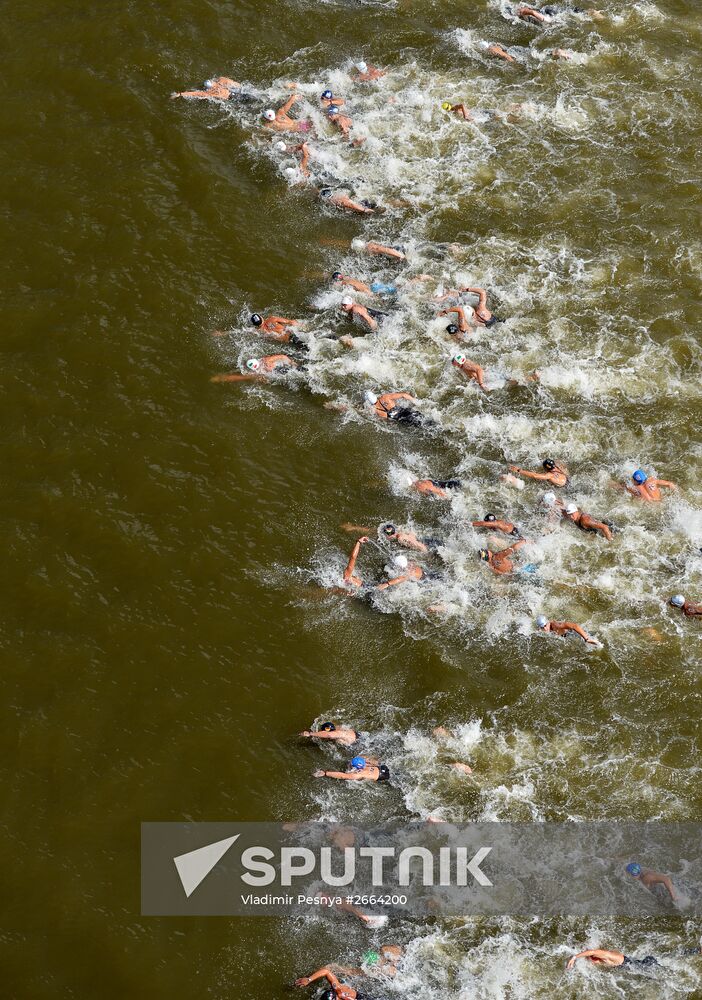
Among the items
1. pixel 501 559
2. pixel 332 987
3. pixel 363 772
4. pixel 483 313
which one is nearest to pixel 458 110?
pixel 483 313

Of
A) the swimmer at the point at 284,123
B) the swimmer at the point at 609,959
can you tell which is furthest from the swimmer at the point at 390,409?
the swimmer at the point at 609,959

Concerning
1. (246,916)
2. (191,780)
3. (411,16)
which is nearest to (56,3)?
(411,16)

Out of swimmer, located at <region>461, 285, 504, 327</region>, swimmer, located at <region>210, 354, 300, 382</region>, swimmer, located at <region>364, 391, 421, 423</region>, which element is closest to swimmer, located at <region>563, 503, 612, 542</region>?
swimmer, located at <region>364, 391, 421, 423</region>

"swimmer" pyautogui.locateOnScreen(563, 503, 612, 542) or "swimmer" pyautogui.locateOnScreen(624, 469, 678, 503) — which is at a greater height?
"swimmer" pyautogui.locateOnScreen(624, 469, 678, 503)

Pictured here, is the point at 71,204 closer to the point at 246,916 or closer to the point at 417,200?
the point at 417,200

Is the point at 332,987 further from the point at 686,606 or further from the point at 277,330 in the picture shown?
the point at 277,330

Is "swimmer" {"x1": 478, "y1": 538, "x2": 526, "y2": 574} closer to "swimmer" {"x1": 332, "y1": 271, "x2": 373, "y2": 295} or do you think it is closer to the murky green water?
the murky green water

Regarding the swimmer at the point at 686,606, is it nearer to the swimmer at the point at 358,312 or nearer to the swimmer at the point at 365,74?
the swimmer at the point at 358,312
